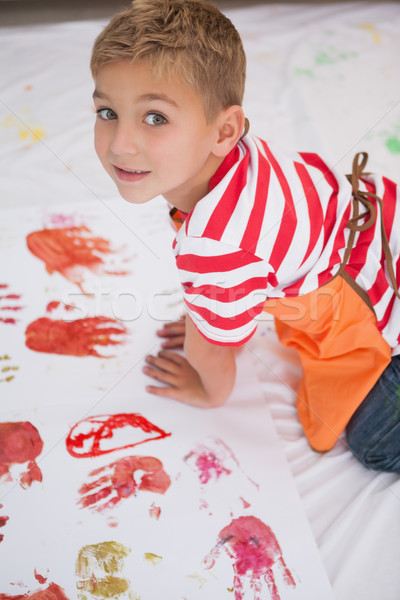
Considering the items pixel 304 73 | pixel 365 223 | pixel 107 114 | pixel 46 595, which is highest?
pixel 107 114

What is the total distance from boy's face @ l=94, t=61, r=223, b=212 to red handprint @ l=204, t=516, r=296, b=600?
0.46 meters

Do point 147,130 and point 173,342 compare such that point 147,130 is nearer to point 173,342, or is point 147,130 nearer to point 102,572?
point 173,342

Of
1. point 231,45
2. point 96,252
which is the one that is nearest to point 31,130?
point 96,252

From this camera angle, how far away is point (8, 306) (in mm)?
1063

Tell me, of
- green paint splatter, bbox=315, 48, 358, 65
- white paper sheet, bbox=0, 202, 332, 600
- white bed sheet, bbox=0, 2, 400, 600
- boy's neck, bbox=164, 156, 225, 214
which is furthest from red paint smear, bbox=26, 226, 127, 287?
green paint splatter, bbox=315, 48, 358, 65

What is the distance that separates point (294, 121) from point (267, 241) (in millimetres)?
904

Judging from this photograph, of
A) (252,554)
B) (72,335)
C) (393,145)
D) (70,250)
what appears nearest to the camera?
(252,554)

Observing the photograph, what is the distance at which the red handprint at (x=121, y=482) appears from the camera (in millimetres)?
805

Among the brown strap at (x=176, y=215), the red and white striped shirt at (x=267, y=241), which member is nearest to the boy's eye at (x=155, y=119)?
the red and white striped shirt at (x=267, y=241)

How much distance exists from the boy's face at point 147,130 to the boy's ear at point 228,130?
1 cm

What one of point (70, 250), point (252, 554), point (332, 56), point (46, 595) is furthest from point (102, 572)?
point (332, 56)

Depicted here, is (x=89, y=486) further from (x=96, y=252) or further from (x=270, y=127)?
(x=270, y=127)

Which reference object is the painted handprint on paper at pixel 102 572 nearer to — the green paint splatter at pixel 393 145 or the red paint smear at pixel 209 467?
the red paint smear at pixel 209 467

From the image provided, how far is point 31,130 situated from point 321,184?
922 millimetres
